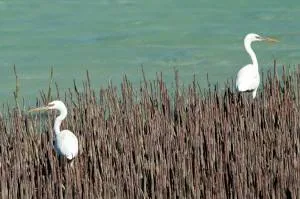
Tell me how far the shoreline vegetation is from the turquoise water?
11.7 feet

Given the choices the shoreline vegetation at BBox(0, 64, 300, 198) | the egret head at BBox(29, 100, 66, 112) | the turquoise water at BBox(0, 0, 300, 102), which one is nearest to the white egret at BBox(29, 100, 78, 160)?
the shoreline vegetation at BBox(0, 64, 300, 198)

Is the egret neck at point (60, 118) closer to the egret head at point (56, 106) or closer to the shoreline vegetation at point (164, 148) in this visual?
the egret head at point (56, 106)

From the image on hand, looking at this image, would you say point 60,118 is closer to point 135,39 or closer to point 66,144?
point 66,144

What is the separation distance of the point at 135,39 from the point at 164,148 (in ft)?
26.5

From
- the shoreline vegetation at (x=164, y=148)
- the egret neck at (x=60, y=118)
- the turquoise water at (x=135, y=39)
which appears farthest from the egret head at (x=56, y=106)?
the turquoise water at (x=135, y=39)

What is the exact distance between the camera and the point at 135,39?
14914mm

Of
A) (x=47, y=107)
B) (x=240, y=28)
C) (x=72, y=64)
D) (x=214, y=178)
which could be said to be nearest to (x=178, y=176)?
(x=214, y=178)

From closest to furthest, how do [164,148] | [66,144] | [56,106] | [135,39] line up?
[164,148] < [66,144] < [56,106] < [135,39]

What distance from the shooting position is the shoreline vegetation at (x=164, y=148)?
618cm

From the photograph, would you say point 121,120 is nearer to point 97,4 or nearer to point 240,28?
point 240,28

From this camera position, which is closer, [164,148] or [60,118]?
[164,148]

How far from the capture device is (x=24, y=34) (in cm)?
1527

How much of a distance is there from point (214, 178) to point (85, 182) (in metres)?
0.80

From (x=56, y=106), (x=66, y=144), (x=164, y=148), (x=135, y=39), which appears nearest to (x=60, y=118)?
(x=56, y=106)
